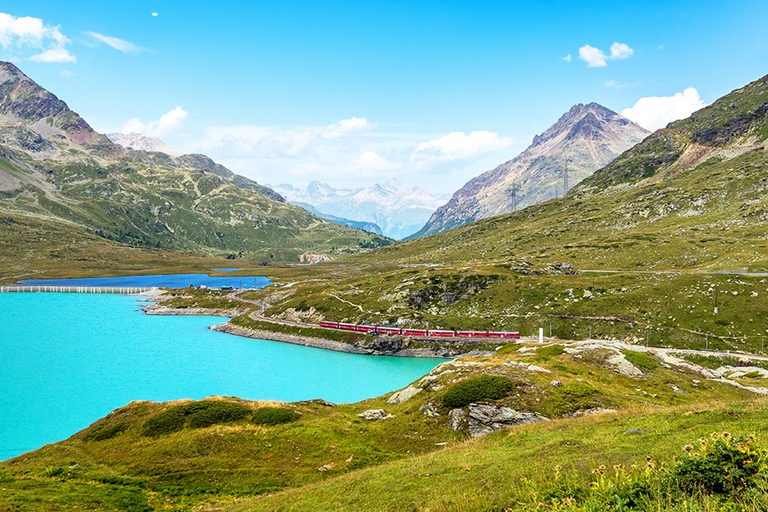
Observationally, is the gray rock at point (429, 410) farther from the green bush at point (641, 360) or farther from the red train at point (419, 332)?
the red train at point (419, 332)

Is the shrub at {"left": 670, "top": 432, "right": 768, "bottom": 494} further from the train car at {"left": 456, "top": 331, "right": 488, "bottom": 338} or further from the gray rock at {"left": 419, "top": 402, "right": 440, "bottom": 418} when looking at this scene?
the train car at {"left": 456, "top": 331, "right": 488, "bottom": 338}

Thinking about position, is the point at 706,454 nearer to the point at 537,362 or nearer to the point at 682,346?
the point at 537,362

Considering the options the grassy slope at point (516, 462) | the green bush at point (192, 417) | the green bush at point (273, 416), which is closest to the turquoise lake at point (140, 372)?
the green bush at point (192, 417)

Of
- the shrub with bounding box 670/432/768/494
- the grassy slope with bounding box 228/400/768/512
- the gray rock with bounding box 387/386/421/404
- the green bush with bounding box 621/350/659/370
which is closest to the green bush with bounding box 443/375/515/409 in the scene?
the gray rock with bounding box 387/386/421/404

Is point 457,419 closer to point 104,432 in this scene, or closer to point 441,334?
point 104,432

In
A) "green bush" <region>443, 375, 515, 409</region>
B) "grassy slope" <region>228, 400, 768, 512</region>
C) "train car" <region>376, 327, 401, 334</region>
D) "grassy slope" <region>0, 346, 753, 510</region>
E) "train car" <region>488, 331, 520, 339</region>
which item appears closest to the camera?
"grassy slope" <region>228, 400, 768, 512</region>
